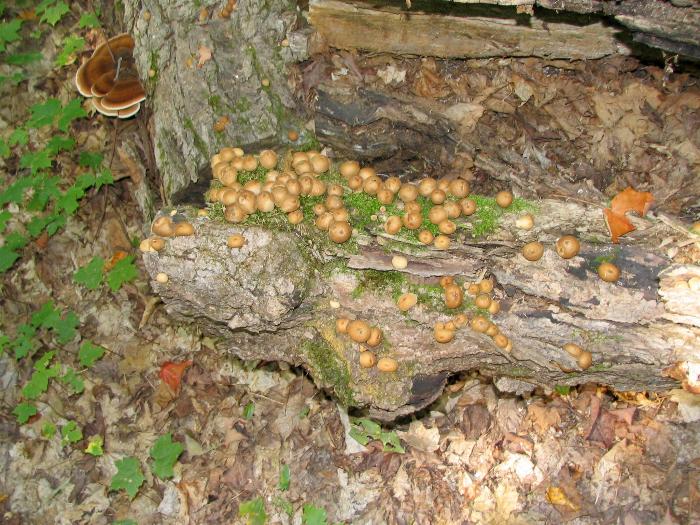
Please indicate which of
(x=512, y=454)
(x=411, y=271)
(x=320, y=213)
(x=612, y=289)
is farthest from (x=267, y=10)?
(x=512, y=454)

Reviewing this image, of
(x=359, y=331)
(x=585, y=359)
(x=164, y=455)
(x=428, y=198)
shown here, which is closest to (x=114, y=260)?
(x=164, y=455)

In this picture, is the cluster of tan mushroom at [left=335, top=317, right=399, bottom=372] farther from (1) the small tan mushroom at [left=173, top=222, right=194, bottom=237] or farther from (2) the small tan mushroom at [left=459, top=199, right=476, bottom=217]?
(1) the small tan mushroom at [left=173, top=222, right=194, bottom=237]

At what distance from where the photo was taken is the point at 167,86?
495 centimetres

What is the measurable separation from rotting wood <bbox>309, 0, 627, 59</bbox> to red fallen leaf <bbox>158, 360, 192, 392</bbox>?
3.91 m

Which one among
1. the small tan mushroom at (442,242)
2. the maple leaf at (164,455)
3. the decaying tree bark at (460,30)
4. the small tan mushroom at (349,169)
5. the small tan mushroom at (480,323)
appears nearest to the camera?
the small tan mushroom at (480,323)

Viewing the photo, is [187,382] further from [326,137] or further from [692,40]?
[692,40]

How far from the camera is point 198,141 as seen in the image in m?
4.61

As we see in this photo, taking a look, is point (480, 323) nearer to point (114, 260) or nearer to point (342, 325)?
point (342, 325)

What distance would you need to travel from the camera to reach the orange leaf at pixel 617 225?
3.55m

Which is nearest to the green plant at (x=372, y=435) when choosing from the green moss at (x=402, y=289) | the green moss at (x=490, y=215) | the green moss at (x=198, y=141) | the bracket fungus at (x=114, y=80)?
the green moss at (x=402, y=289)

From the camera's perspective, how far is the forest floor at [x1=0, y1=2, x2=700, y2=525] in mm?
4512

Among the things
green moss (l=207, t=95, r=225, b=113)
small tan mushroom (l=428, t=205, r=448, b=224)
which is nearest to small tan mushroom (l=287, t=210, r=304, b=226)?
small tan mushroom (l=428, t=205, r=448, b=224)

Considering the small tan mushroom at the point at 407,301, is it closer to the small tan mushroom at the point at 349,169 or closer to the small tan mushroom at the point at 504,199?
the small tan mushroom at the point at 504,199

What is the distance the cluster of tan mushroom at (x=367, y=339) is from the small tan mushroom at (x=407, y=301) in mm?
244
